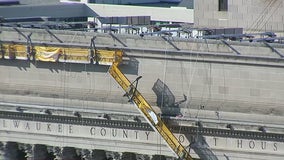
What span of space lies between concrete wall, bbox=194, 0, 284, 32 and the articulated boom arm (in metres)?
13.1

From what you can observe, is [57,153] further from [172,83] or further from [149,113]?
[172,83]

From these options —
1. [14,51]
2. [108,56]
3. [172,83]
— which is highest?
[14,51]

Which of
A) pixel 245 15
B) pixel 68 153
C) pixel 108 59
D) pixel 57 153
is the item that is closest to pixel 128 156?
pixel 68 153

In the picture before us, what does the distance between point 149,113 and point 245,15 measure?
48.8 feet

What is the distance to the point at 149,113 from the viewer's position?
79750mm

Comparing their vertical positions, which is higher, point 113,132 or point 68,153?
point 113,132

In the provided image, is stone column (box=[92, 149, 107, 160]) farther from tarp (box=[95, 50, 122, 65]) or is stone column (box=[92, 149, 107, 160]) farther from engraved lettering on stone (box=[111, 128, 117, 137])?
tarp (box=[95, 50, 122, 65])

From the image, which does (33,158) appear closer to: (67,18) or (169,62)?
(169,62)

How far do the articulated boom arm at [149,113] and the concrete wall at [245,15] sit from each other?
42.9 feet

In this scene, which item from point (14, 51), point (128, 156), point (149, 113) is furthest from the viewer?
point (14, 51)

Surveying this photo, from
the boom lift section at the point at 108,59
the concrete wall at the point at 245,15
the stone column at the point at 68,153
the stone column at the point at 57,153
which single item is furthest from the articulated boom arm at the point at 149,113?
the concrete wall at the point at 245,15

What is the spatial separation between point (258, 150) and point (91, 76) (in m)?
12.6

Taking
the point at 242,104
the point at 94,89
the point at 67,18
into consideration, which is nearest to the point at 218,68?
the point at 242,104

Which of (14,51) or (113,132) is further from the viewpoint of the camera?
(14,51)
